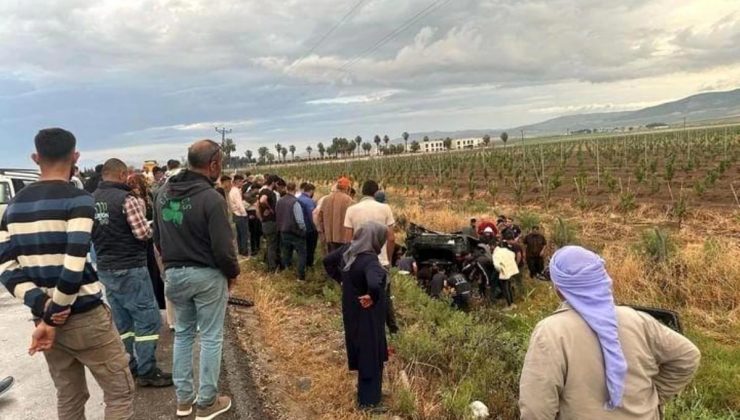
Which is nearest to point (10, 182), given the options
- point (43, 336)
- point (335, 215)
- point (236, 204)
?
point (236, 204)

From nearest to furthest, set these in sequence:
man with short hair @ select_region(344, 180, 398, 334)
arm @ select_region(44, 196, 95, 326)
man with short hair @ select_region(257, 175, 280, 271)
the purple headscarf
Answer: the purple headscarf < arm @ select_region(44, 196, 95, 326) < man with short hair @ select_region(344, 180, 398, 334) < man with short hair @ select_region(257, 175, 280, 271)

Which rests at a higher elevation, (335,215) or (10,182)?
(10,182)

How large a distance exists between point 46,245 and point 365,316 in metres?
2.14

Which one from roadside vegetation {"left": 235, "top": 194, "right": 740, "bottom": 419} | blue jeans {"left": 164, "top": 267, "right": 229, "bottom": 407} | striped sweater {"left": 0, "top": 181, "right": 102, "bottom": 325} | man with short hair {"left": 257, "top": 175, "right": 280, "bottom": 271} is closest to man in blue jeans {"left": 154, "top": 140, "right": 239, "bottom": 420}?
blue jeans {"left": 164, "top": 267, "right": 229, "bottom": 407}

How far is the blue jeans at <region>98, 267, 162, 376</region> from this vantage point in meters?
4.48

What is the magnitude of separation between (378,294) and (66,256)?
2.05 metres

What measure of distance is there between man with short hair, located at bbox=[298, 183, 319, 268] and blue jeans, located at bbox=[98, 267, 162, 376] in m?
4.34

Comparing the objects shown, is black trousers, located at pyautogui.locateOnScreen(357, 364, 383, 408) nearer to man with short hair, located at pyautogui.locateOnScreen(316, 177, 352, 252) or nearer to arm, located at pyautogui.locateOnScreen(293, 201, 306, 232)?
man with short hair, located at pyautogui.locateOnScreen(316, 177, 352, 252)

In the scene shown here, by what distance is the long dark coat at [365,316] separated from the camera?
3969 mm

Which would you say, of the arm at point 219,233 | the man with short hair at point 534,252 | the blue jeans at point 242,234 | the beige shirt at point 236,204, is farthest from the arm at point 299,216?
the arm at point 219,233

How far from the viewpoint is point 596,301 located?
7.07 ft

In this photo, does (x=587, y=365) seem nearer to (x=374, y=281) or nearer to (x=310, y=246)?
(x=374, y=281)

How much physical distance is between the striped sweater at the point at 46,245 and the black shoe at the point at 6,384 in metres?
2.07

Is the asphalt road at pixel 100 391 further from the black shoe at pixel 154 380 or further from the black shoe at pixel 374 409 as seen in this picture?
the black shoe at pixel 374 409
